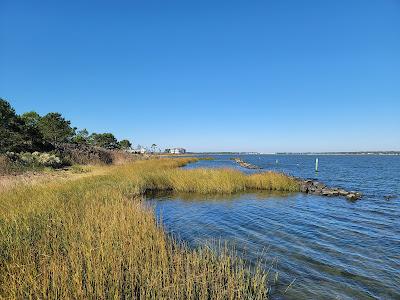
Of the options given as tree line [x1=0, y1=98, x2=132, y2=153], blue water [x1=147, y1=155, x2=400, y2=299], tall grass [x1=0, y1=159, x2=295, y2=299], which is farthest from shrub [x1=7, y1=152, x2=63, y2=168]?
tall grass [x1=0, y1=159, x2=295, y2=299]

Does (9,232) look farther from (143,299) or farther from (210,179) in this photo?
(210,179)

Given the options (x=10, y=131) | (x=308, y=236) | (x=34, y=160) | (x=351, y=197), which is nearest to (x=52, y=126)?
(x=10, y=131)

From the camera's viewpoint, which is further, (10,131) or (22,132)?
(22,132)

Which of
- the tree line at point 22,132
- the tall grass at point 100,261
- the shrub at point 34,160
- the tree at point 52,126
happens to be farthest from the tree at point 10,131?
the tall grass at point 100,261

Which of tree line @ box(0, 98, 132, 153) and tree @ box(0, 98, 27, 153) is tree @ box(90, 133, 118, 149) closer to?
tree line @ box(0, 98, 132, 153)

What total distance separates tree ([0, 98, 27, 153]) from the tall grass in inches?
854

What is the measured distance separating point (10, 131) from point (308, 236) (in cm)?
3008

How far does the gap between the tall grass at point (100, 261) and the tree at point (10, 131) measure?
21.7 m

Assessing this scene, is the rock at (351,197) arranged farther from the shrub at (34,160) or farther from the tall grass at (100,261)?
the shrub at (34,160)

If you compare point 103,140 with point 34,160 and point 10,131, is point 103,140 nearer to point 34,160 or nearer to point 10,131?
point 10,131

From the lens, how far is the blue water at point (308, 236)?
6.60 m

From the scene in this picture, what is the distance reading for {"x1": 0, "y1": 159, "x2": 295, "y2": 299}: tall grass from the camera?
13.7 feet

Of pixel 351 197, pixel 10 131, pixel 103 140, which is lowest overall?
pixel 351 197

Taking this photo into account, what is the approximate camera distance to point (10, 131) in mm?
28734
